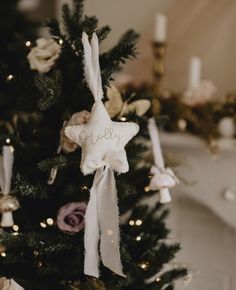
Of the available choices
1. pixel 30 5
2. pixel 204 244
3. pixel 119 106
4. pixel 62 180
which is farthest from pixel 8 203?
pixel 30 5

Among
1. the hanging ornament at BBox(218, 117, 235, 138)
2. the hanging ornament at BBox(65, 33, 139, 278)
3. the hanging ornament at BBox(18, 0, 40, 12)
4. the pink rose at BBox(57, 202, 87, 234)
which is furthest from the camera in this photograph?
the hanging ornament at BBox(18, 0, 40, 12)

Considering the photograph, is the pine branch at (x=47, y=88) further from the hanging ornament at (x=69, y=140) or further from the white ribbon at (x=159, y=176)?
Answer: the white ribbon at (x=159, y=176)

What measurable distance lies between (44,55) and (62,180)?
0.96 feet

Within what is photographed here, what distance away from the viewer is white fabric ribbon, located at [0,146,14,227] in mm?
979

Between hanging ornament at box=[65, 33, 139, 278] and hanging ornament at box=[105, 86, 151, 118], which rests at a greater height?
hanging ornament at box=[105, 86, 151, 118]

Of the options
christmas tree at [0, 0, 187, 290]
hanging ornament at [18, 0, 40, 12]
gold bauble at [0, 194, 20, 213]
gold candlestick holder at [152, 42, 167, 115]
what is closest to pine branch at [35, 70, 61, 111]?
christmas tree at [0, 0, 187, 290]

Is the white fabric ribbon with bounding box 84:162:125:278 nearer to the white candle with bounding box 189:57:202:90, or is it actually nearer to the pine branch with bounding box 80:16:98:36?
the pine branch with bounding box 80:16:98:36

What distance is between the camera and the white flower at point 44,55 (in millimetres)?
988

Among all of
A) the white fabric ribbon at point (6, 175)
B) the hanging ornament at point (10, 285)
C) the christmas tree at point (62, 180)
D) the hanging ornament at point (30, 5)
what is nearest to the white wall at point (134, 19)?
the hanging ornament at point (30, 5)

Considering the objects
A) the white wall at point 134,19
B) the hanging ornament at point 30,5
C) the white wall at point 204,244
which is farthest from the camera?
the hanging ornament at point 30,5

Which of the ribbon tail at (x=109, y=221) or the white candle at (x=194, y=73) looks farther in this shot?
the white candle at (x=194, y=73)

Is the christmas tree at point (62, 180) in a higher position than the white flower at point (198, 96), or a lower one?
lower

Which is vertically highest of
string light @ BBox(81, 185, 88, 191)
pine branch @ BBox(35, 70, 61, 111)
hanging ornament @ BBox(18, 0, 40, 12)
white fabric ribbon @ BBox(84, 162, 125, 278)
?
hanging ornament @ BBox(18, 0, 40, 12)

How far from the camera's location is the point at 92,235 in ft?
3.01
